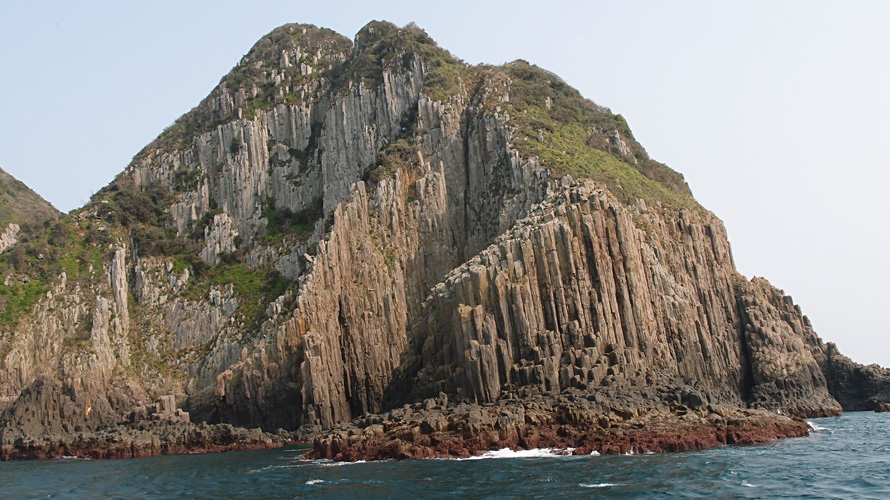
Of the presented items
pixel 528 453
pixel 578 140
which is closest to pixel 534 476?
pixel 528 453

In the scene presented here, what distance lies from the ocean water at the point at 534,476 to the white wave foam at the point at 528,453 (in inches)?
5.0

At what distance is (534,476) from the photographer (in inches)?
1531

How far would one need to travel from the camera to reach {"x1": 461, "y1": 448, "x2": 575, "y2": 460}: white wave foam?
4753 cm

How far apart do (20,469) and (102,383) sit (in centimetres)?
2627

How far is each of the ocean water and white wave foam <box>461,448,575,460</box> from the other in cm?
13

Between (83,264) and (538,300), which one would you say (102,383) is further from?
(538,300)

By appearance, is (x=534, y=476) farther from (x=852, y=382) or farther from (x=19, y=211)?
(x=19, y=211)

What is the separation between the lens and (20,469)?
61.2m

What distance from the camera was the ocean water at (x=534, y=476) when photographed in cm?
3406

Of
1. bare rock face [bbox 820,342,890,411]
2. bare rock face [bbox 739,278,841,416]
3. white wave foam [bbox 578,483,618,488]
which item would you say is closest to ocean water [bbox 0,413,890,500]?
white wave foam [bbox 578,483,618,488]

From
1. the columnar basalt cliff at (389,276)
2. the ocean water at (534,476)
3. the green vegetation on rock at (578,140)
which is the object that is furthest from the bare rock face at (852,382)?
the ocean water at (534,476)

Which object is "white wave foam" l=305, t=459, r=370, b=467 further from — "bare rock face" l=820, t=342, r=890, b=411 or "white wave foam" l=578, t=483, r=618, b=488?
"bare rock face" l=820, t=342, r=890, b=411

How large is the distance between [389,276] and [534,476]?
1991 inches

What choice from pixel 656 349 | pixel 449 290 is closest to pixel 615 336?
pixel 656 349
